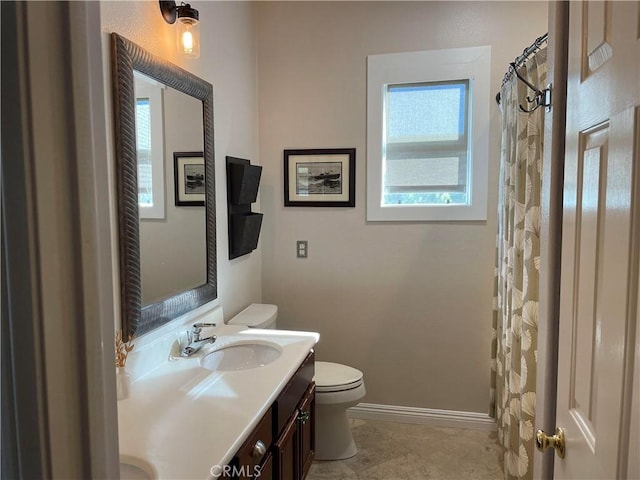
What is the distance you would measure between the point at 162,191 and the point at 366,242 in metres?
1.42

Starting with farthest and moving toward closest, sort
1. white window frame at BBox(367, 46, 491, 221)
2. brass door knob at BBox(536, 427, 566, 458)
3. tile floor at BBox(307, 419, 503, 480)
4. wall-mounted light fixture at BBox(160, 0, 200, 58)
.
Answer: white window frame at BBox(367, 46, 491, 221) → tile floor at BBox(307, 419, 503, 480) → wall-mounted light fixture at BBox(160, 0, 200, 58) → brass door knob at BBox(536, 427, 566, 458)

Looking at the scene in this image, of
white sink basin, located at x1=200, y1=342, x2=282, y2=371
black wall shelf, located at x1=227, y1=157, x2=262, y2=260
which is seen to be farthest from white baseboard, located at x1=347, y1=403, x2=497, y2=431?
black wall shelf, located at x1=227, y1=157, x2=262, y2=260

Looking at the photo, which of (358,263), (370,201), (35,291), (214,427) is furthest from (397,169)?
(35,291)

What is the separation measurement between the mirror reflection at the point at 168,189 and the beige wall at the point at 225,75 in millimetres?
150

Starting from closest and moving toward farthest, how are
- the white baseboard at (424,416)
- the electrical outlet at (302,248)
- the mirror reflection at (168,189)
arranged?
the mirror reflection at (168,189)
the white baseboard at (424,416)
the electrical outlet at (302,248)

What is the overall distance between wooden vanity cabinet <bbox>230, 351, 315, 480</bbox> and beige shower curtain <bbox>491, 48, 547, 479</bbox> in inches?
38.0

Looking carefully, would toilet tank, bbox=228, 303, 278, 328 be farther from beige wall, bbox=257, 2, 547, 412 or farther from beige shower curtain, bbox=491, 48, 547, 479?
beige shower curtain, bbox=491, 48, 547, 479

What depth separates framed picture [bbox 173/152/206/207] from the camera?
190 centimetres

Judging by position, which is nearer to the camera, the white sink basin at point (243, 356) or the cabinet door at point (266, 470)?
the cabinet door at point (266, 470)

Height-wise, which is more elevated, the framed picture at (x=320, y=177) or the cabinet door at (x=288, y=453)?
the framed picture at (x=320, y=177)

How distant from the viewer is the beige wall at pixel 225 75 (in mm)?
1667

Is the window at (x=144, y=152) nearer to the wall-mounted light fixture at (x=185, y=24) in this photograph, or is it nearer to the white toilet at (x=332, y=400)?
the wall-mounted light fixture at (x=185, y=24)

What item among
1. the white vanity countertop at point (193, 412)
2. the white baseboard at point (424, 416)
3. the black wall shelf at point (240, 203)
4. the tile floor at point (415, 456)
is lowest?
the tile floor at point (415, 456)

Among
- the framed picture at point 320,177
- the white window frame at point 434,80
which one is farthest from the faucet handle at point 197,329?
the white window frame at point 434,80
